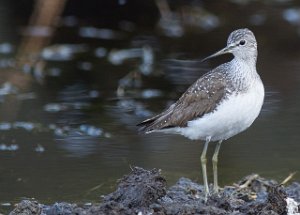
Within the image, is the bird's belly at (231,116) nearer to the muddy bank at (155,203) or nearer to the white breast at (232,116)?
the white breast at (232,116)

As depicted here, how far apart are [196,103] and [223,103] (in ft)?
1.02

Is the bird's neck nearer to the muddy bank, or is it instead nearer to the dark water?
the muddy bank

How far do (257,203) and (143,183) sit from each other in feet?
2.82

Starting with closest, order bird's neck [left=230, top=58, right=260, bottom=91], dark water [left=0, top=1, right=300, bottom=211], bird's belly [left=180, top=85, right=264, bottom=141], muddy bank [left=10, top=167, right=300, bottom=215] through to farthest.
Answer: muddy bank [left=10, top=167, right=300, bottom=215] < bird's belly [left=180, top=85, right=264, bottom=141] < bird's neck [left=230, top=58, right=260, bottom=91] < dark water [left=0, top=1, right=300, bottom=211]

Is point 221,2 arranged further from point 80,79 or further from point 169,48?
point 80,79

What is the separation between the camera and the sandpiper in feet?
25.5

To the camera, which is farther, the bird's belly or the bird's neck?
the bird's neck

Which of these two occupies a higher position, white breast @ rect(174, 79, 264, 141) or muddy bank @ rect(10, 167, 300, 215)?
white breast @ rect(174, 79, 264, 141)

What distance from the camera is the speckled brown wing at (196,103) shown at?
793 centimetres

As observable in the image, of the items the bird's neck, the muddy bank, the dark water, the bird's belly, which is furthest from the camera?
the dark water

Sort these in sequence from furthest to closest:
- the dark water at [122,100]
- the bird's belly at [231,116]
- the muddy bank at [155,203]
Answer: the dark water at [122,100]
the bird's belly at [231,116]
the muddy bank at [155,203]

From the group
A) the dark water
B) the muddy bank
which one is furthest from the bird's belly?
the dark water

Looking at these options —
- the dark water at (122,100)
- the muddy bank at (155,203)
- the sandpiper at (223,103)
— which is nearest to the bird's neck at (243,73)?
the sandpiper at (223,103)

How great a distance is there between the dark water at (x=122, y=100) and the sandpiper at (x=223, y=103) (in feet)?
3.05
